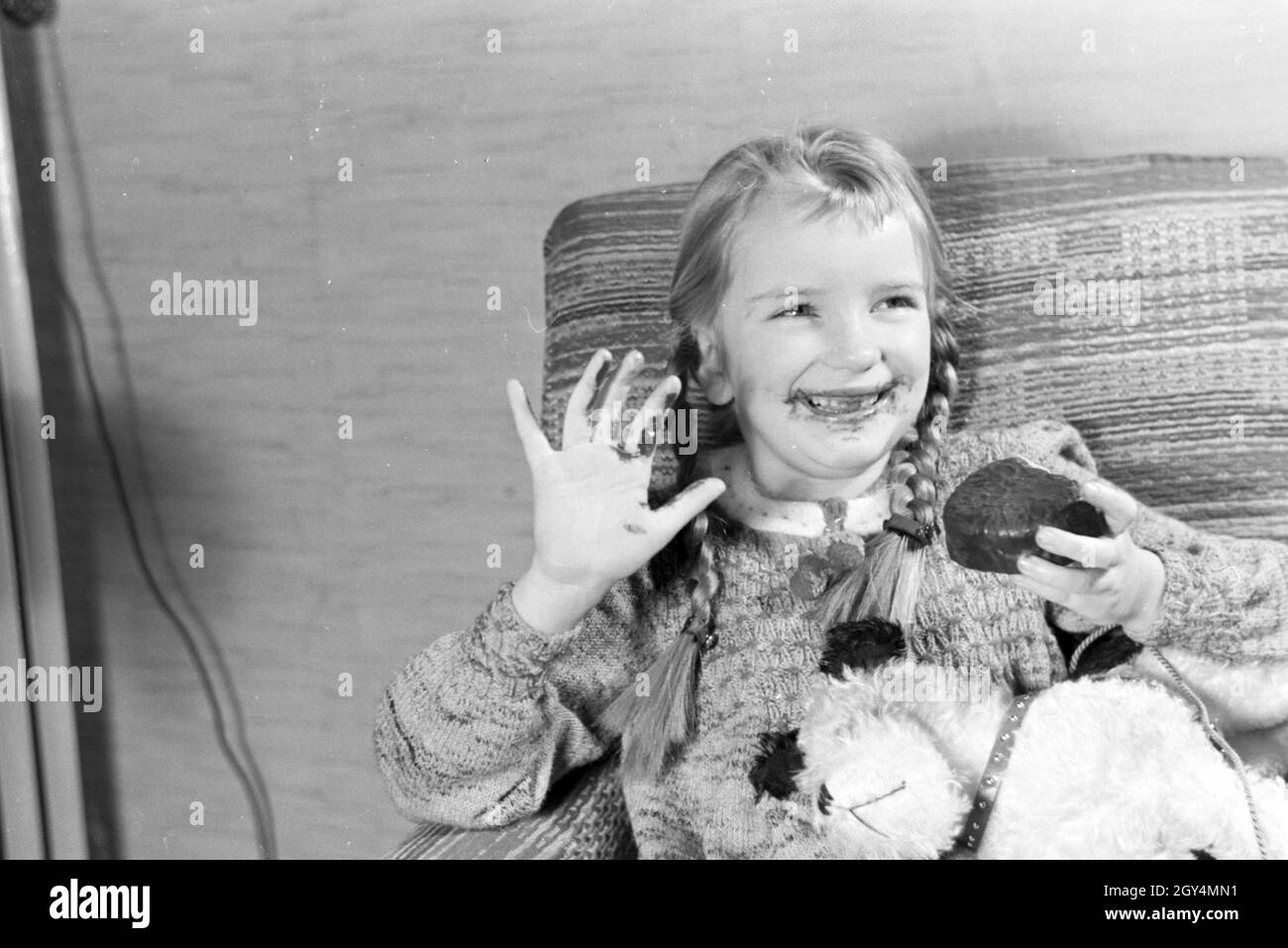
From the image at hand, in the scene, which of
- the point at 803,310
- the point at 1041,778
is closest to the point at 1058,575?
the point at 1041,778

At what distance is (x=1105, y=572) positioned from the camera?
33.6 inches

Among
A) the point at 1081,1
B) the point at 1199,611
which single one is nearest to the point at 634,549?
the point at 1199,611

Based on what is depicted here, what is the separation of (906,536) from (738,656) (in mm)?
158

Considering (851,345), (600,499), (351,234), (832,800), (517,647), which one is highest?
(351,234)

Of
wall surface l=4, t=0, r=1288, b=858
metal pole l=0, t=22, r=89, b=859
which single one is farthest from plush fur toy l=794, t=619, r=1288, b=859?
metal pole l=0, t=22, r=89, b=859

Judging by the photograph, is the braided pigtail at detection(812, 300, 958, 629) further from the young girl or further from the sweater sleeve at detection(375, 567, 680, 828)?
the sweater sleeve at detection(375, 567, 680, 828)

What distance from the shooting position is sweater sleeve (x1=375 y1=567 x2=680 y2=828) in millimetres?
866

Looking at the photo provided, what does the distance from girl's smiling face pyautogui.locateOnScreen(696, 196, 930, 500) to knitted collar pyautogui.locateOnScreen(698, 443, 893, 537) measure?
1 centimetres

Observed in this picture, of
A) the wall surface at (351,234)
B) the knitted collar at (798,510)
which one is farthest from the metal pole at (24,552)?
the knitted collar at (798,510)

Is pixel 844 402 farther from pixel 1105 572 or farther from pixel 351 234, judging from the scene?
pixel 351 234

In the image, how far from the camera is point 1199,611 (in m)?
0.86
